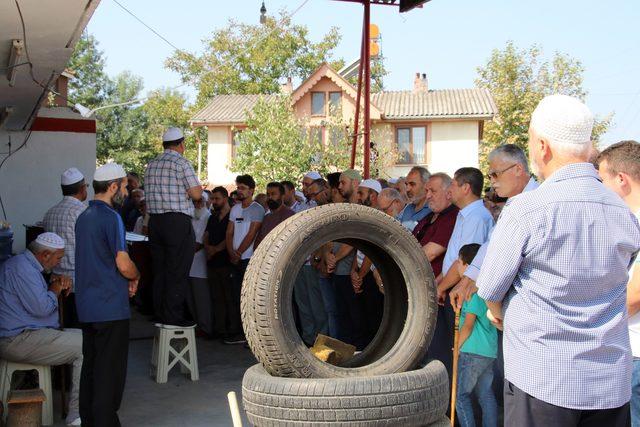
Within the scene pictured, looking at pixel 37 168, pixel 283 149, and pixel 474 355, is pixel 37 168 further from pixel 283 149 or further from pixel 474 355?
pixel 283 149

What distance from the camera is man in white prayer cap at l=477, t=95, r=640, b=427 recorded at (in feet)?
10.00

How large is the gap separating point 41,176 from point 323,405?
32.6 ft

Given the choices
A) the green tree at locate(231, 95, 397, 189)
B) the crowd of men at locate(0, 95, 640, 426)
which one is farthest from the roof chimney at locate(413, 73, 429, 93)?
the crowd of men at locate(0, 95, 640, 426)

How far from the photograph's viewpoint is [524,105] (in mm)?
38062

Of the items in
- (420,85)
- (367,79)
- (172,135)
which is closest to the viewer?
(172,135)

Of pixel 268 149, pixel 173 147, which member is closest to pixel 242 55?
pixel 268 149

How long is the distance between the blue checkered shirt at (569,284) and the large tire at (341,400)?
1158 millimetres

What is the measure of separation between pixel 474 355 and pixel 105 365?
2.68 m

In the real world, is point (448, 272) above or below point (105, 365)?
above

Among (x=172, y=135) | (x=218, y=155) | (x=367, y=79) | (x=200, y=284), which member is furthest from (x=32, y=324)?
(x=218, y=155)

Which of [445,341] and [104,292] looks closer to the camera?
[104,292]

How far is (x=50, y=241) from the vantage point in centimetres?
690

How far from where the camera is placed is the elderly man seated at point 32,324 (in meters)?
6.53

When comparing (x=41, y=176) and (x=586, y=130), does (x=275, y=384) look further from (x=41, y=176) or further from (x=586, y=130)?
(x=41, y=176)
